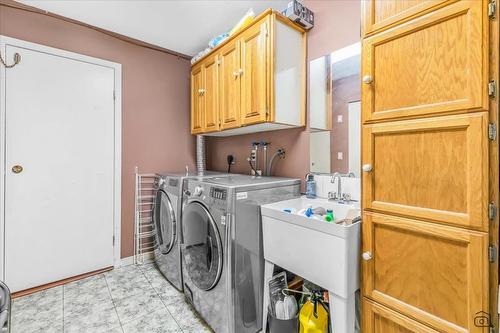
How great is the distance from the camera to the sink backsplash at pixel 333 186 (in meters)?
1.60

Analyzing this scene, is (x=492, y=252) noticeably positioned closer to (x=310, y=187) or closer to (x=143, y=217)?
(x=310, y=187)

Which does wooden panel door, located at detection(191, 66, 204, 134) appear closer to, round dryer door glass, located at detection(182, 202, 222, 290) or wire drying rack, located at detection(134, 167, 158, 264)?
wire drying rack, located at detection(134, 167, 158, 264)

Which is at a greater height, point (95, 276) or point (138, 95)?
point (138, 95)

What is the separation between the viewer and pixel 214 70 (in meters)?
2.26

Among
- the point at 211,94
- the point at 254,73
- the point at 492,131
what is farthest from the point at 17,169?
the point at 492,131

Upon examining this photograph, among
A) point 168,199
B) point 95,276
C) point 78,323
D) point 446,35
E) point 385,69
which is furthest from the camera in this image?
point 95,276

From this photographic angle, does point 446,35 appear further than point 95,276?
No

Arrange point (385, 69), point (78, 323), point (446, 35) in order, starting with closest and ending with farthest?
point (446, 35), point (385, 69), point (78, 323)

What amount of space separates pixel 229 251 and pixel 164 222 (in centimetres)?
110

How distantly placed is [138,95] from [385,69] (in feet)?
7.99

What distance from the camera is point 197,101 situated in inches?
103

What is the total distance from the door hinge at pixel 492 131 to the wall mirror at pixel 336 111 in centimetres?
77

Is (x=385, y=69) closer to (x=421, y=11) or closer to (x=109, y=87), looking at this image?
(x=421, y=11)

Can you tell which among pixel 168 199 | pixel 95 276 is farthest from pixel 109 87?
pixel 95 276
